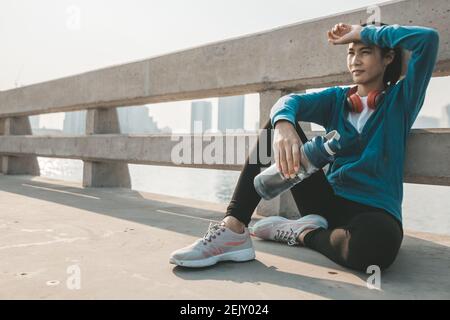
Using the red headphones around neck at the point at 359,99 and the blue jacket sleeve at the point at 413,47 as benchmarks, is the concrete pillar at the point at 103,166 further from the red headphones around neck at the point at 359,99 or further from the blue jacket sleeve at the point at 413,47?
the blue jacket sleeve at the point at 413,47

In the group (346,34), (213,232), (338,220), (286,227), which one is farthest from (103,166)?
(346,34)

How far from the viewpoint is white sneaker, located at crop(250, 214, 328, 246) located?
224 cm

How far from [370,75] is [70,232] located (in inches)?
87.0

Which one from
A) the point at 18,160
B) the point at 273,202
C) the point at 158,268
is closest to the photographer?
the point at 158,268

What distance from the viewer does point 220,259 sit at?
1977mm

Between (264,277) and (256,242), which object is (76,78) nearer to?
(256,242)

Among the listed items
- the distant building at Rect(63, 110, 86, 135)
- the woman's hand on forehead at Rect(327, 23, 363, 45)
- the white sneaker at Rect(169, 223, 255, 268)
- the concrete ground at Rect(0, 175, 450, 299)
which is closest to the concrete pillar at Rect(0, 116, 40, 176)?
the distant building at Rect(63, 110, 86, 135)

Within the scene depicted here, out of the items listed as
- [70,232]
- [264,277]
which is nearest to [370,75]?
[264,277]

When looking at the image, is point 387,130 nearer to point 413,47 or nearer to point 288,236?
point 413,47

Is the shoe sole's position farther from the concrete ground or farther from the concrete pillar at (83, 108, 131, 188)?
the concrete pillar at (83, 108, 131, 188)

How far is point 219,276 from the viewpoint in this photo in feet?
5.85

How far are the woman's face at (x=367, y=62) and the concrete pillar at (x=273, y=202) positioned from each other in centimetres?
161

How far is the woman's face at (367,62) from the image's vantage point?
2.10 meters

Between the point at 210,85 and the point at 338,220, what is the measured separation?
101 inches
